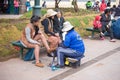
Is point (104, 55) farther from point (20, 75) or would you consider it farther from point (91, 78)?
point (20, 75)

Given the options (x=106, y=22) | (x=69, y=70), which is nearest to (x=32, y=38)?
(x=69, y=70)

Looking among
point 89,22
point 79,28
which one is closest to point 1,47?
point 79,28

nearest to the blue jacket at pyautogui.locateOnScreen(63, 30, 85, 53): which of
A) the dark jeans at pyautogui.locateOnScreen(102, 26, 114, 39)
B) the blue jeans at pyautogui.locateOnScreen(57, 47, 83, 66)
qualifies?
the blue jeans at pyautogui.locateOnScreen(57, 47, 83, 66)

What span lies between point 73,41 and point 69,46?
0.61 ft

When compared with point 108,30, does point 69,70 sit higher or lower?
lower

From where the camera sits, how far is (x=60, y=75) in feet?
27.3

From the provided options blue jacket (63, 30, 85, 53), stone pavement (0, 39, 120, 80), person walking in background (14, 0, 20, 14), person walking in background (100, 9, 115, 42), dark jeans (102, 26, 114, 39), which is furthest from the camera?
person walking in background (14, 0, 20, 14)

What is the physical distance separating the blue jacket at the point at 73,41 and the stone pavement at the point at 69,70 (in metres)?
0.56

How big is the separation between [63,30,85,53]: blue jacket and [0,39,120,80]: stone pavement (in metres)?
0.56

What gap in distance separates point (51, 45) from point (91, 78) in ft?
5.43

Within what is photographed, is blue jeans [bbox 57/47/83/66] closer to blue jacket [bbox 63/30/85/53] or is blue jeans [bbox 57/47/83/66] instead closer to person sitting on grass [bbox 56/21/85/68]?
person sitting on grass [bbox 56/21/85/68]

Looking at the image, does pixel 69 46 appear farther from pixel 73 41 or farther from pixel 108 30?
pixel 108 30

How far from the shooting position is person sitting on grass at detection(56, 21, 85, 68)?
8.95 m

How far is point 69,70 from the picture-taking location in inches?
350
